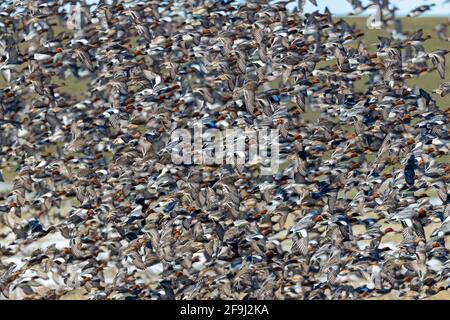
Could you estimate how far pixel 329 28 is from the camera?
1102 inches

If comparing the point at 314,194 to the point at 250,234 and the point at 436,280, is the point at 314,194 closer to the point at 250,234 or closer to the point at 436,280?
the point at 250,234

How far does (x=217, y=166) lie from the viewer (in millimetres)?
26266

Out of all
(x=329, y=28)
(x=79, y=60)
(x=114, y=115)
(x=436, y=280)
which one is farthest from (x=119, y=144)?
(x=436, y=280)

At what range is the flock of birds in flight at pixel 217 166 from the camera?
78.9 ft

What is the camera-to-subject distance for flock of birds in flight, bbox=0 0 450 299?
78.9 ft

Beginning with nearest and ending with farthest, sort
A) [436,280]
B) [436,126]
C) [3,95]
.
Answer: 1. [436,280]
2. [436,126]
3. [3,95]

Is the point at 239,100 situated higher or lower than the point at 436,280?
higher

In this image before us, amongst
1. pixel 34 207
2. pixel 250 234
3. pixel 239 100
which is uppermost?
pixel 239 100

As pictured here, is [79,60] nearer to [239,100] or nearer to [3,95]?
[3,95]

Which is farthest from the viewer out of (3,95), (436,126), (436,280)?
(3,95)

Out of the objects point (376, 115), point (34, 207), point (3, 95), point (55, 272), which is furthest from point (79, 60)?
point (376, 115)

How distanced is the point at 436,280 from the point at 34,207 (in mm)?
11320

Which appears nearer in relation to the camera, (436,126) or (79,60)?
(436,126)

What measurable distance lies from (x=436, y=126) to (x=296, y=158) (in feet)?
11.9
